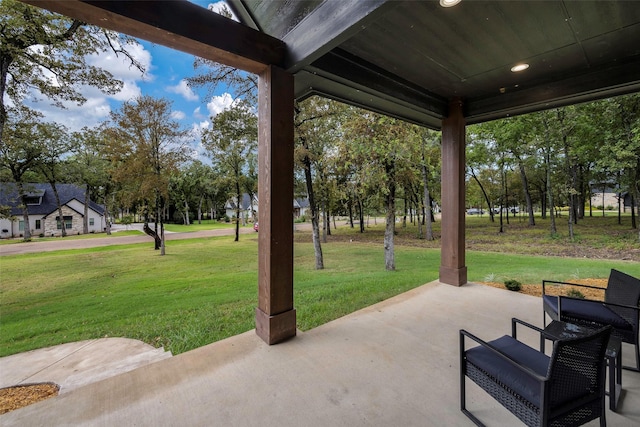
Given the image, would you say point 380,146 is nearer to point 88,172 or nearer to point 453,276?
point 453,276

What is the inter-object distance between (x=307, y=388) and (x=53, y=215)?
90.0ft

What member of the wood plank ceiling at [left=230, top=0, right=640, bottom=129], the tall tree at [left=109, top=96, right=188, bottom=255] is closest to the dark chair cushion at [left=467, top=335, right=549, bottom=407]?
the wood plank ceiling at [left=230, top=0, right=640, bottom=129]

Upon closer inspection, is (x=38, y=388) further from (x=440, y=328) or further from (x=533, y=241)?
(x=533, y=241)

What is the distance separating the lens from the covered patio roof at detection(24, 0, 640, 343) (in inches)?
71.2

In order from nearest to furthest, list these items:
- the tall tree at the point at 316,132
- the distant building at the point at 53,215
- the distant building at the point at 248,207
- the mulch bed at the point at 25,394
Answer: the mulch bed at the point at 25,394 → the tall tree at the point at 316,132 → the distant building at the point at 248,207 → the distant building at the point at 53,215

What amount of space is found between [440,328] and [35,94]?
7785mm

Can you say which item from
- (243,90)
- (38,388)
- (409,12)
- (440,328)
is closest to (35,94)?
(243,90)

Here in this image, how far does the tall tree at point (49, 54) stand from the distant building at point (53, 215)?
62.1ft

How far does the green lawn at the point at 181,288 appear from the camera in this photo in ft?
12.8

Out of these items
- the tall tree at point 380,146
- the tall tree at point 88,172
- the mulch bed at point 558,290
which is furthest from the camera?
the tall tree at point 88,172

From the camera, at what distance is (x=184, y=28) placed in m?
1.79

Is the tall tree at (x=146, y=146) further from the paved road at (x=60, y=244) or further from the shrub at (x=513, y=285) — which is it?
the shrub at (x=513, y=285)

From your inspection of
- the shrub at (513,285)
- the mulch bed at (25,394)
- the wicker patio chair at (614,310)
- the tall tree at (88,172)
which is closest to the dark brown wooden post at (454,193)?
the shrub at (513,285)

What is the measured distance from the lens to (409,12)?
2.01m
